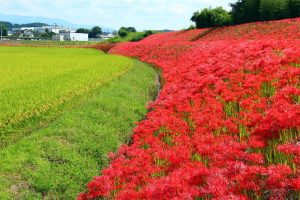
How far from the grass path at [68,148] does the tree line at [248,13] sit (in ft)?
130

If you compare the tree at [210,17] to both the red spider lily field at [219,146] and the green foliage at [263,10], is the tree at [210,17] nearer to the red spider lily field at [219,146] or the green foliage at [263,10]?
the green foliage at [263,10]

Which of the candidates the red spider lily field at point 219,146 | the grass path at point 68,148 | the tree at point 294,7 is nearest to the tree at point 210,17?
the tree at point 294,7

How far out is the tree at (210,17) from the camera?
63125mm

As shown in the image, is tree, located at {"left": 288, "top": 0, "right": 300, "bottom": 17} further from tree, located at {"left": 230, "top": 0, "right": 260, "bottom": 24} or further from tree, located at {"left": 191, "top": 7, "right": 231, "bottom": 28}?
tree, located at {"left": 191, "top": 7, "right": 231, "bottom": 28}

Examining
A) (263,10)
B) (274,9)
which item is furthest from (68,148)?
(263,10)

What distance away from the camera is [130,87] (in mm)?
21031

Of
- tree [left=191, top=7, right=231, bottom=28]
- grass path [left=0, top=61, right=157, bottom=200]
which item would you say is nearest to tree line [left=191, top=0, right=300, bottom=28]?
tree [left=191, top=7, right=231, bottom=28]

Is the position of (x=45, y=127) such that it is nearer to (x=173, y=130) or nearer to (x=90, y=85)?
(x=173, y=130)

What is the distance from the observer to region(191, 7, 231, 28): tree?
2485 inches

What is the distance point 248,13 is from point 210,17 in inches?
481

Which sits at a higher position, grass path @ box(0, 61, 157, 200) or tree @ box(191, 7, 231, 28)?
tree @ box(191, 7, 231, 28)

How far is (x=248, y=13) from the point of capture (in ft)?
183

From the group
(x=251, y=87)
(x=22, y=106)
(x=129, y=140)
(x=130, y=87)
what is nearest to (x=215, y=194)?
(x=251, y=87)

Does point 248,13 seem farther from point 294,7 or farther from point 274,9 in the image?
point 294,7
